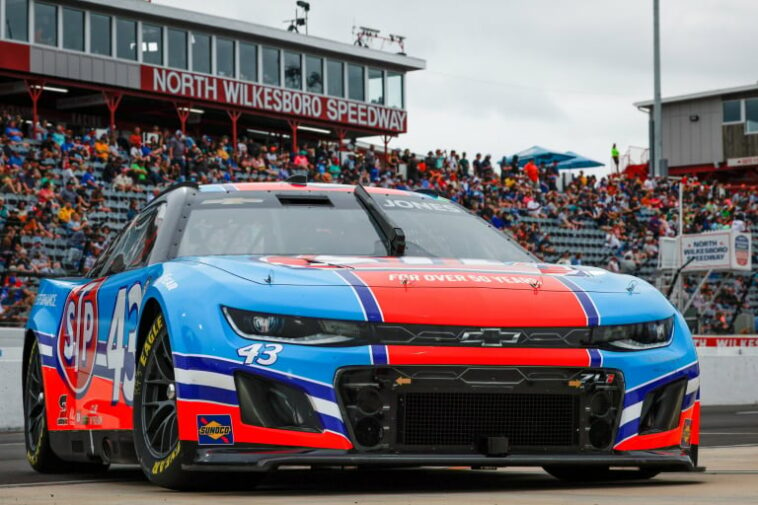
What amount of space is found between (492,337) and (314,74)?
146ft

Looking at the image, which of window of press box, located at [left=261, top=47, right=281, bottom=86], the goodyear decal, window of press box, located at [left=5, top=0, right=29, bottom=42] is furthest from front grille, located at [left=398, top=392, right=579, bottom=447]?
window of press box, located at [left=261, top=47, right=281, bottom=86]

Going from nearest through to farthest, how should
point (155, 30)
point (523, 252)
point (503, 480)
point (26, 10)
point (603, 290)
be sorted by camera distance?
1. point (603, 290)
2. point (503, 480)
3. point (523, 252)
4. point (26, 10)
5. point (155, 30)

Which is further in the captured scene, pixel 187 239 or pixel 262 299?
pixel 187 239

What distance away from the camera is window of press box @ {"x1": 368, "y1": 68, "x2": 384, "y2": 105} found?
170ft

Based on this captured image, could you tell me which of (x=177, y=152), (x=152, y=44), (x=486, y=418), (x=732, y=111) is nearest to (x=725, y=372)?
(x=177, y=152)

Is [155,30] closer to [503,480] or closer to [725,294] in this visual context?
[725,294]

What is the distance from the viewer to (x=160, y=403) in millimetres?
5859

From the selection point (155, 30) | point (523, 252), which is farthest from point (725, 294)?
point (523, 252)

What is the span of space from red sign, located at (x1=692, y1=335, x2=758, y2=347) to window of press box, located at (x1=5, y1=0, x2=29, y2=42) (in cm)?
2222

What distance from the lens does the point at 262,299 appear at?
555 centimetres

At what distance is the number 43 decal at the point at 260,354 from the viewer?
17.8 feet

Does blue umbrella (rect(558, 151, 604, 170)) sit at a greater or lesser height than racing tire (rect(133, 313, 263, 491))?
greater

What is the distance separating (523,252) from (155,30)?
125ft

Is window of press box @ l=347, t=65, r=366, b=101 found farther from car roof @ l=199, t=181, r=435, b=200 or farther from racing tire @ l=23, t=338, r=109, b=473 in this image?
car roof @ l=199, t=181, r=435, b=200
